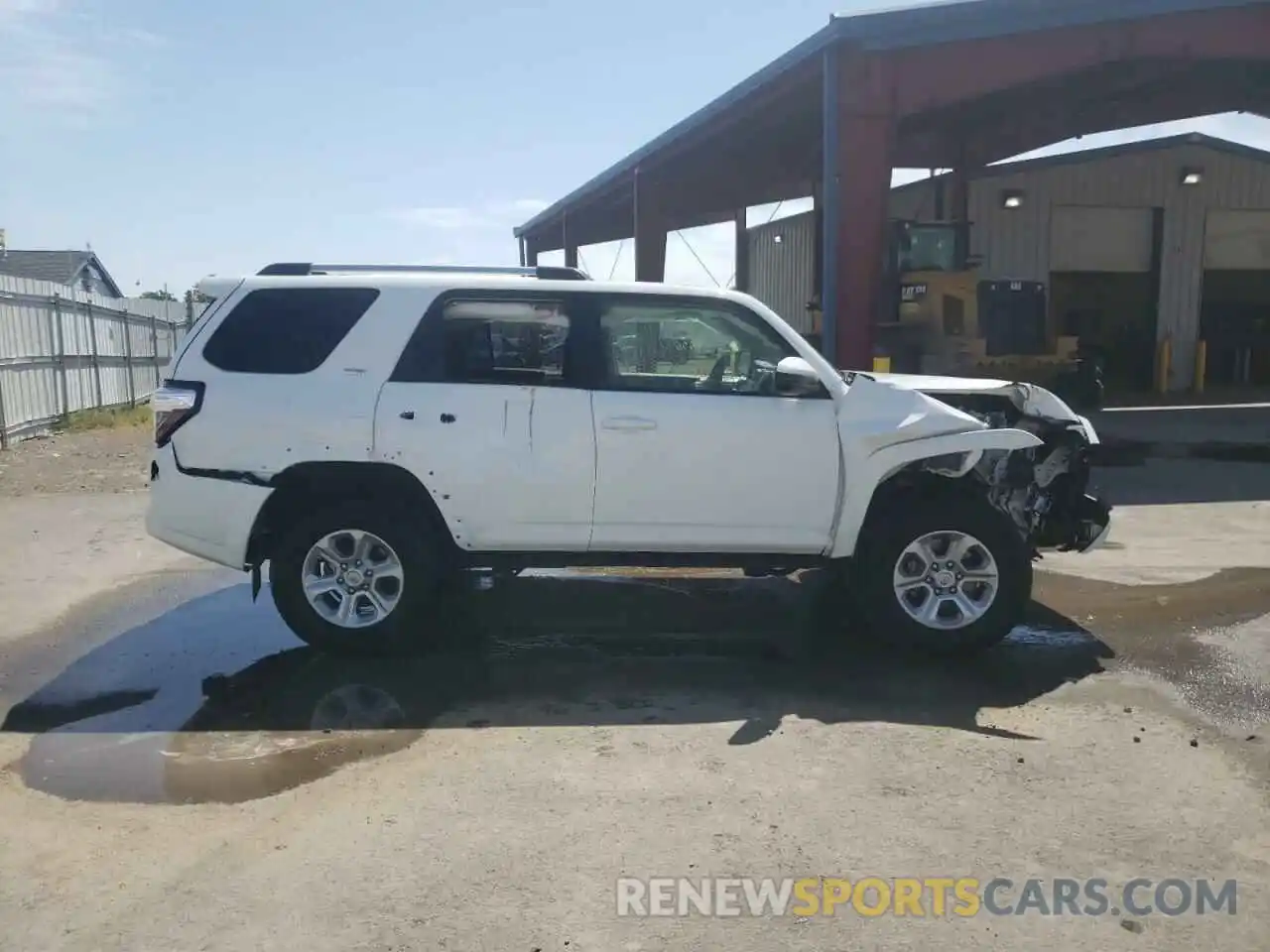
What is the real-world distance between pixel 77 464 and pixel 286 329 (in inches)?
361

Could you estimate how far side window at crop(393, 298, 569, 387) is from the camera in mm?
5406

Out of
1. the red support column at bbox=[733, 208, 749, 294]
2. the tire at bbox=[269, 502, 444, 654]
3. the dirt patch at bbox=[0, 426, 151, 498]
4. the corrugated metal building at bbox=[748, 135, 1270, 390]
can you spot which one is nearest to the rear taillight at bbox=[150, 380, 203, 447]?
the tire at bbox=[269, 502, 444, 654]

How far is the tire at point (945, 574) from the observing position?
17.9ft

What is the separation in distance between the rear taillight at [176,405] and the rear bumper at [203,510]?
10cm

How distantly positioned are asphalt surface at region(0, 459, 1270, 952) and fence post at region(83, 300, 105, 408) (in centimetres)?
1350

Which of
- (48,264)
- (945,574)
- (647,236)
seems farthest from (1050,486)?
(48,264)

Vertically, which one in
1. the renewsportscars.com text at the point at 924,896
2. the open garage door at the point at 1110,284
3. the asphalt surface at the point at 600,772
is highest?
the open garage door at the point at 1110,284

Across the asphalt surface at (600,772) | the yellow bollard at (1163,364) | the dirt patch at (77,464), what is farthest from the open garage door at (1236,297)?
the dirt patch at (77,464)

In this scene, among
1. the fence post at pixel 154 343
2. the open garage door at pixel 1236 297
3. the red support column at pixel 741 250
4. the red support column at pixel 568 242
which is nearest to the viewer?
the fence post at pixel 154 343

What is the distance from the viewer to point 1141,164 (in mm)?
23625

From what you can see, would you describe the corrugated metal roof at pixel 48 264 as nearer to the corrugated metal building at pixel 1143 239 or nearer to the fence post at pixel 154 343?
the fence post at pixel 154 343

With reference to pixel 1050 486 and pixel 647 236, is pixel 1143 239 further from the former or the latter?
pixel 1050 486

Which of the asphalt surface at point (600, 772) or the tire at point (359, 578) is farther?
the tire at point (359, 578)

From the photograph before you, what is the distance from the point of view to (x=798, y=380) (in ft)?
17.7
